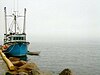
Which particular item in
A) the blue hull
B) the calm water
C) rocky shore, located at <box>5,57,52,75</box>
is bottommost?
the calm water

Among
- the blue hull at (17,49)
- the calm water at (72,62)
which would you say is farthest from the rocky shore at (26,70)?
the blue hull at (17,49)

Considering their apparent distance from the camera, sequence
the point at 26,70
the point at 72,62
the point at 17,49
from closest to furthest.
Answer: the point at 26,70, the point at 17,49, the point at 72,62

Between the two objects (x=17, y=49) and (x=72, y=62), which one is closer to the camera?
(x=17, y=49)

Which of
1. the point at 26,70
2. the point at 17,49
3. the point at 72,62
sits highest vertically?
the point at 26,70

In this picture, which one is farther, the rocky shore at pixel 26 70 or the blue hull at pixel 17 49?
the blue hull at pixel 17 49

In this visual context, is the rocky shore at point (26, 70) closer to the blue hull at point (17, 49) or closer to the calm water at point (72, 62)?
the calm water at point (72, 62)

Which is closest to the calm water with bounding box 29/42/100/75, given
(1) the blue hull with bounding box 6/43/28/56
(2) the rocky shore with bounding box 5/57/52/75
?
(1) the blue hull with bounding box 6/43/28/56

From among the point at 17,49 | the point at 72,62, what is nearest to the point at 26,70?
the point at 17,49

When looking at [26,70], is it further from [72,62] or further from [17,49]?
[72,62]

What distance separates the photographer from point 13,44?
5591 cm

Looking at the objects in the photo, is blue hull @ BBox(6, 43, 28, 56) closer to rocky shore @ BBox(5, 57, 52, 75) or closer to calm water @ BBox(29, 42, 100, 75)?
calm water @ BBox(29, 42, 100, 75)

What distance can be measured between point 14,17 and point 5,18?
5.03 meters

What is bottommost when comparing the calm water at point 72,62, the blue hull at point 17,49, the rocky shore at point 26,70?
the calm water at point 72,62

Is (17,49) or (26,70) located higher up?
(26,70)
